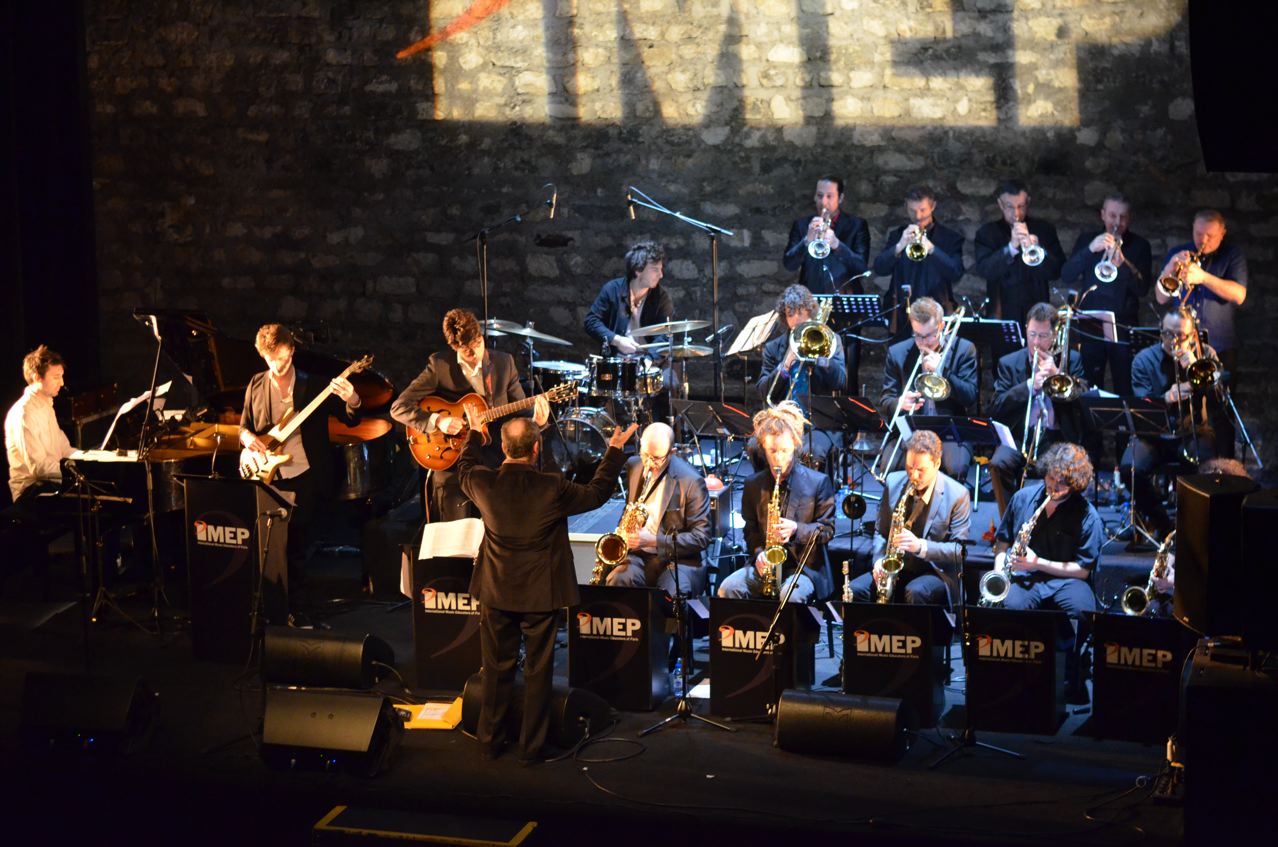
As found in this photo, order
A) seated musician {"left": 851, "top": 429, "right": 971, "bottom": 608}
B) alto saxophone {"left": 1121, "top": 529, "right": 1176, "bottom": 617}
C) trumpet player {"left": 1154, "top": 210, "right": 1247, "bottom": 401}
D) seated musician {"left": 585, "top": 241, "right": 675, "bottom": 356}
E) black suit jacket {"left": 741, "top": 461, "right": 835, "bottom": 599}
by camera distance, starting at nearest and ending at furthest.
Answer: alto saxophone {"left": 1121, "top": 529, "right": 1176, "bottom": 617}
seated musician {"left": 851, "top": 429, "right": 971, "bottom": 608}
black suit jacket {"left": 741, "top": 461, "right": 835, "bottom": 599}
trumpet player {"left": 1154, "top": 210, "right": 1247, "bottom": 401}
seated musician {"left": 585, "top": 241, "right": 675, "bottom": 356}

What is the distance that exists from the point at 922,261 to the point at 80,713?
263 inches

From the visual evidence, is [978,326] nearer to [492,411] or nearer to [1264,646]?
[492,411]

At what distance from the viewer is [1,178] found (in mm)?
11453

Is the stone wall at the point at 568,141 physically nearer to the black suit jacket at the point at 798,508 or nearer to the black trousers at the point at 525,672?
the black suit jacket at the point at 798,508

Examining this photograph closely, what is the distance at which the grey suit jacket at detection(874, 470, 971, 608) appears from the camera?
7.81 m

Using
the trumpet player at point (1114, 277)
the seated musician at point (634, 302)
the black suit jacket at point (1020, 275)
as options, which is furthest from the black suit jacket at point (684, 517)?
the trumpet player at point (1114, 277)

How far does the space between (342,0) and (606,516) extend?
5.56m

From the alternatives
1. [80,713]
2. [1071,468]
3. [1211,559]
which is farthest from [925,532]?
[80,713]

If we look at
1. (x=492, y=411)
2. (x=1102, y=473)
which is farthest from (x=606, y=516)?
(x=1102, y=473)

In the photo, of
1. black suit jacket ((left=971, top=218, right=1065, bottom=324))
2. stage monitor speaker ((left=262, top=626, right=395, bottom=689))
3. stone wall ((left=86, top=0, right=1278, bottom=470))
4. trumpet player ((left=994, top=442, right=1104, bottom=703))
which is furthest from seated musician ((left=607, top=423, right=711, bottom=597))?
stone wall ((left=86, top=0, right=1278, bottom=470))

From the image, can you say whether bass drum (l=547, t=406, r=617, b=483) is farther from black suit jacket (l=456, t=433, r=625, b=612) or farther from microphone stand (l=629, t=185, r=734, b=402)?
black suit jacket (l=456, t=433, r=625, b=612)

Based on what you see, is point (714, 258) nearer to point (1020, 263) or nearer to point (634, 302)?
point (634, 302)

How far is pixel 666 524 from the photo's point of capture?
8047 millimetres

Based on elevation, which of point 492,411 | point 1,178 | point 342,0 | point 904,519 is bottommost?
point 904,519
